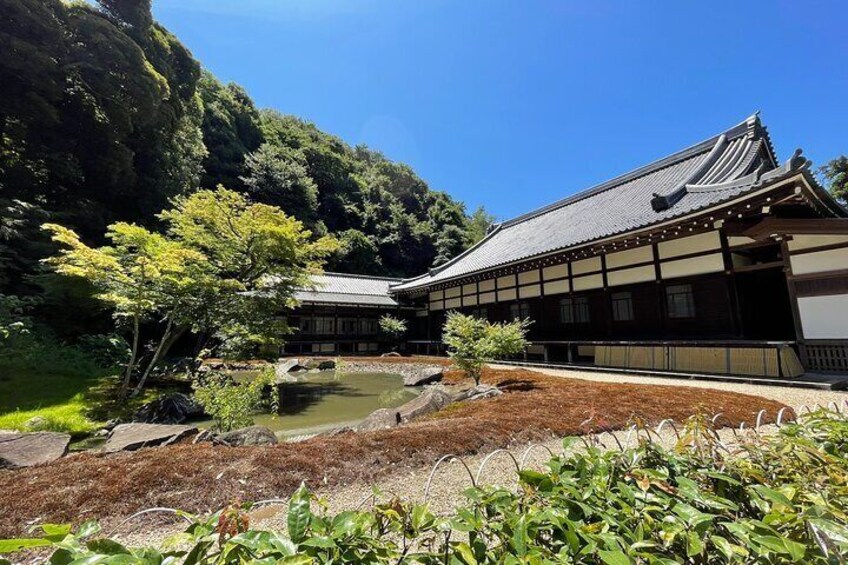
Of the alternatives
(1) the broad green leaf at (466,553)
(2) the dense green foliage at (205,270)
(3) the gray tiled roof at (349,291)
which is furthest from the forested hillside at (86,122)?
(1) the broad green leaf at (466,553)

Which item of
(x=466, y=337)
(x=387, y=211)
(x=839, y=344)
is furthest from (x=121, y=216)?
(x=387, y=211)

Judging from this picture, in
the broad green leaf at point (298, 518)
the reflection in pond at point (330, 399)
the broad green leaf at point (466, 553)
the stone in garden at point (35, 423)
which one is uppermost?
the broad green leaf at point (298, 518)

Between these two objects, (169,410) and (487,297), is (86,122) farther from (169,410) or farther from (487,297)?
(487,297)

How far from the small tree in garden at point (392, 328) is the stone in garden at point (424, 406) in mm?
12979

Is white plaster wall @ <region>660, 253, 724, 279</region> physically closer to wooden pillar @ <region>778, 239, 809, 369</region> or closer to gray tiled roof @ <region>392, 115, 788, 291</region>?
wooden pillar @ <region>778, 239, 809, 369</region>

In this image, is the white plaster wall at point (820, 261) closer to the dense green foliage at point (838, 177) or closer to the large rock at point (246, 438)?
the large rock at point (246, 438)

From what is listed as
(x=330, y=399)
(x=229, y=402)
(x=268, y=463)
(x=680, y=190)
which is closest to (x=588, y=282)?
(x=680, y=190)

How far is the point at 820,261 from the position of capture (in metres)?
7.75

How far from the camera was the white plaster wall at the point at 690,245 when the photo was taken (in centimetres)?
882

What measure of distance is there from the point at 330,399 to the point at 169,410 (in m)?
3.35

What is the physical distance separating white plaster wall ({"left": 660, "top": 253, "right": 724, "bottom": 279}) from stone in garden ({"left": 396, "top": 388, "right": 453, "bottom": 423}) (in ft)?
23.0

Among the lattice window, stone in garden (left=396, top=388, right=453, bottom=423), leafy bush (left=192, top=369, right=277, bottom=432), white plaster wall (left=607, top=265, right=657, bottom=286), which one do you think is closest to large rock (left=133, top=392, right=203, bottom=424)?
leafy bush (left=192, top=369, right=277, bottom=432)

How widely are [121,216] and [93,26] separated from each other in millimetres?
7265

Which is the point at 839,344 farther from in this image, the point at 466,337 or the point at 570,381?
the point at 466,337
